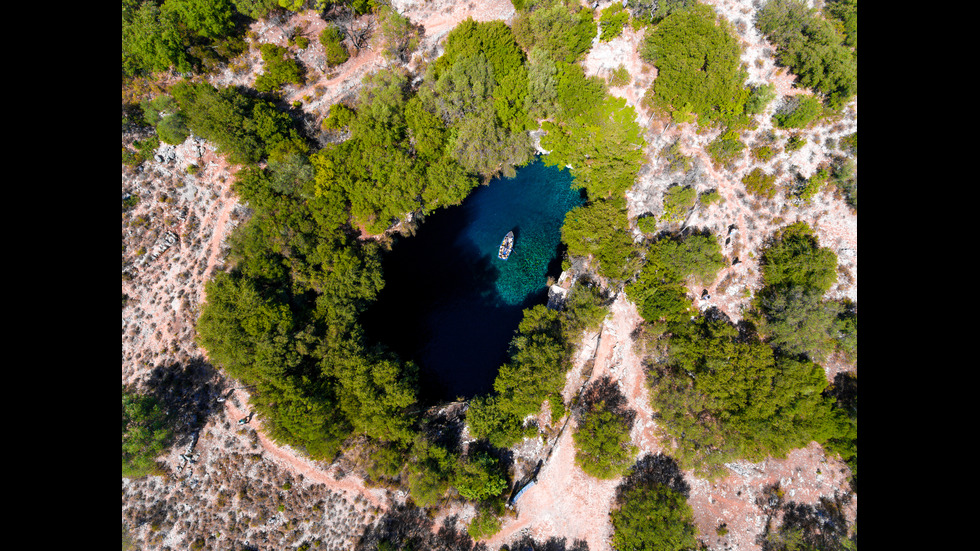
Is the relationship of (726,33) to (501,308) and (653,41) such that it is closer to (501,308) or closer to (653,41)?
(653,41)

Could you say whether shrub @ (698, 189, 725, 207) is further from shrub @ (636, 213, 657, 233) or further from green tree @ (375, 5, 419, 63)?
green tree @ (375, 5, 419, 63)

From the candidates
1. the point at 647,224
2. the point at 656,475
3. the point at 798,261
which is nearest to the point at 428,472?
the point at 656,475

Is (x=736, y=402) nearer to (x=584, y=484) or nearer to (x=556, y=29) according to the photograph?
(x=584, y=484)

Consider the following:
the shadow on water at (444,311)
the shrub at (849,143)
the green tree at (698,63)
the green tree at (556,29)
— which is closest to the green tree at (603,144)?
the green tree at (698,63)

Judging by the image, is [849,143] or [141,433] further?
[849,143]

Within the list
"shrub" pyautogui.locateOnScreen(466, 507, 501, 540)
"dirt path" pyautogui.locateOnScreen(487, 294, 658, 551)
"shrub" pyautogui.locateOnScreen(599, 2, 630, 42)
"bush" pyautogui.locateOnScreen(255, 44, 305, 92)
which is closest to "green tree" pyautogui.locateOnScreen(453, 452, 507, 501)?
"shrub" pyautogui.locateOnScreen(466, 507, 501, 540)

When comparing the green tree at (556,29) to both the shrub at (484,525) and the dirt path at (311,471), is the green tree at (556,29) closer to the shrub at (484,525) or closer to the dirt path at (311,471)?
the shrub at (484,525)
